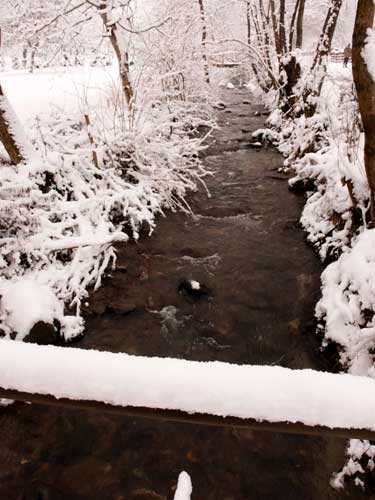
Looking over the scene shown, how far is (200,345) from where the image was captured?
442cm

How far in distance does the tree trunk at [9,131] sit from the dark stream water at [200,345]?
7.19ft

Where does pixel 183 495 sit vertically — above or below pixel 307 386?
below

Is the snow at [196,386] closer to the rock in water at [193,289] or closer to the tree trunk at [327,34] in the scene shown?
the rock in water at [193,289]

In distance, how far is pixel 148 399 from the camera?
3.08 ft

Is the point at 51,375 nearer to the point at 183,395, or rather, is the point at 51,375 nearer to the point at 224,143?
the point at 183,395

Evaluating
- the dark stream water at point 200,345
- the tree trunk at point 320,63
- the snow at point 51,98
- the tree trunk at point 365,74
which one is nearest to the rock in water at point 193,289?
the dark stream water at point 200,345

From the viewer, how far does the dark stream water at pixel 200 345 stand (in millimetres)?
3041

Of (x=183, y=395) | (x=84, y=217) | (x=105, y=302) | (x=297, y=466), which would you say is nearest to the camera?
(x=183, y=395)

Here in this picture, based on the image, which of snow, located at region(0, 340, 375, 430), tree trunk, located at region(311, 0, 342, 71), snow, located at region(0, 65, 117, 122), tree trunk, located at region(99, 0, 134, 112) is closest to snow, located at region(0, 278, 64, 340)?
snow, located at region(0, 340, 375, 430)

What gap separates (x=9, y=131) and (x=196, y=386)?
5276 millimetres

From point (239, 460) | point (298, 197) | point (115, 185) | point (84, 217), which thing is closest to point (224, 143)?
point (298, 197)

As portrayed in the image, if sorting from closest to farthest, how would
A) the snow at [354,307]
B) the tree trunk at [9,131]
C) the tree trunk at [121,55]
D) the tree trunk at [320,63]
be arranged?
the snow at [354,307]
the tree trunk at [9,131]
the tree trunk at [121,55]
the tree trunk at [320,63]

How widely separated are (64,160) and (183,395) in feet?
19.0

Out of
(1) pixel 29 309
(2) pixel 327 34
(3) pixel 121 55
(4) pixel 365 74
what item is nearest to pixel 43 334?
(1) pixel 29 309
